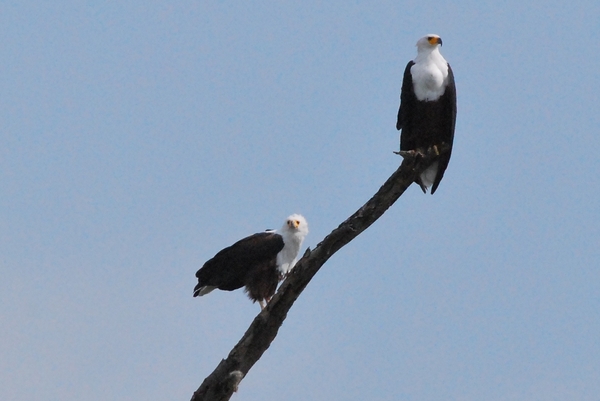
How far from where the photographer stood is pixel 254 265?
10875mm

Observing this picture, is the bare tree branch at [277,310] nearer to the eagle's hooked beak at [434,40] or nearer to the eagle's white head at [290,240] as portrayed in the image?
the eagle's hooked beak at [434,40]

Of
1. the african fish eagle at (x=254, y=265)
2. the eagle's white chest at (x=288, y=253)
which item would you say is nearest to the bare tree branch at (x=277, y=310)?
the african fish eagle at (x=254, y=265)

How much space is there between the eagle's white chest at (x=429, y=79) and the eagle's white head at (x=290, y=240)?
274 centimetres

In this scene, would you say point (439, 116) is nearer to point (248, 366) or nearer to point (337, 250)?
point (337, 250)

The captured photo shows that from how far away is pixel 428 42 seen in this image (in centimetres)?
922

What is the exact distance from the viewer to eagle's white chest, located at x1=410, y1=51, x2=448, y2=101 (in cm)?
885

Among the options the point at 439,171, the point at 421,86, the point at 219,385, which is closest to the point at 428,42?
the point at 421,86

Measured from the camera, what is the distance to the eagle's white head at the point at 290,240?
11.0 metres

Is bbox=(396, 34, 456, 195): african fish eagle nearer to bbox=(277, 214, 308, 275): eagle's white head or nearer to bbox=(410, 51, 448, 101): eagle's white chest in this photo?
bbox=(410, 51, 448, 101): eagle's white chest

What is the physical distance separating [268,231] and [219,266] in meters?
0.73

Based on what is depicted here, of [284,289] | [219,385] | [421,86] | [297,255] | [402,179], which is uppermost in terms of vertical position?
[421,86]

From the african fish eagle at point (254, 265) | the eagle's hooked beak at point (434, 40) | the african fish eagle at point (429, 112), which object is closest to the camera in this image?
the african fish eagle at point (429, 112)

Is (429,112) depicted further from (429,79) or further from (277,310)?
(277,310)

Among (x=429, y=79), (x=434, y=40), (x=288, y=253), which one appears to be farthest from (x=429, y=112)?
(x=288, y=253)
